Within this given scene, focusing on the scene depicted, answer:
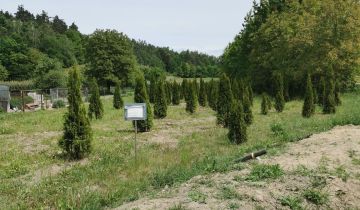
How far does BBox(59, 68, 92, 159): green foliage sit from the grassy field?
354mm

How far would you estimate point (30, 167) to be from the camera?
9.92 meters

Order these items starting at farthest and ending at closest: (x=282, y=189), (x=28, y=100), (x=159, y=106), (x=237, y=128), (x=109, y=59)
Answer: (x=109, y=59) < (x=28, y=100) < (x=159, y=106) < (x=237, y=128) < (x=282, y=189)

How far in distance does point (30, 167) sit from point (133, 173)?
2671 millimetres

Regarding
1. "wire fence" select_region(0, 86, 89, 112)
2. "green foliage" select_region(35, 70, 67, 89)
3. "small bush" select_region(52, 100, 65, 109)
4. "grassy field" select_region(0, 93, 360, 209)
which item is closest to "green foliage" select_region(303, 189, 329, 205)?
"grassy field" select_region(0, 93, 360, 209)

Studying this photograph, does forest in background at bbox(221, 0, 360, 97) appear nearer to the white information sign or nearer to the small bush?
the small bush

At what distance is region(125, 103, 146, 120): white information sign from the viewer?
35.8ft

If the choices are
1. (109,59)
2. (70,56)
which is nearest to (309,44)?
(109,59)

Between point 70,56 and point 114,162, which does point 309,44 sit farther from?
point 70,56

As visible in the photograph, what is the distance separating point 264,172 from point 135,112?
180 inches

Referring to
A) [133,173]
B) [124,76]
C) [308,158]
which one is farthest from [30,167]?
[124,76]

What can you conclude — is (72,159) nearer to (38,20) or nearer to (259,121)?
(259,121)

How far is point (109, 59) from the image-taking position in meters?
51.9

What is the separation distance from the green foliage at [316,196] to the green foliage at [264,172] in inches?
29.8

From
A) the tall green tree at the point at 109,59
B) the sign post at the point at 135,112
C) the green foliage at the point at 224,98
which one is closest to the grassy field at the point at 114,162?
the green foliage at the point at 224,98
